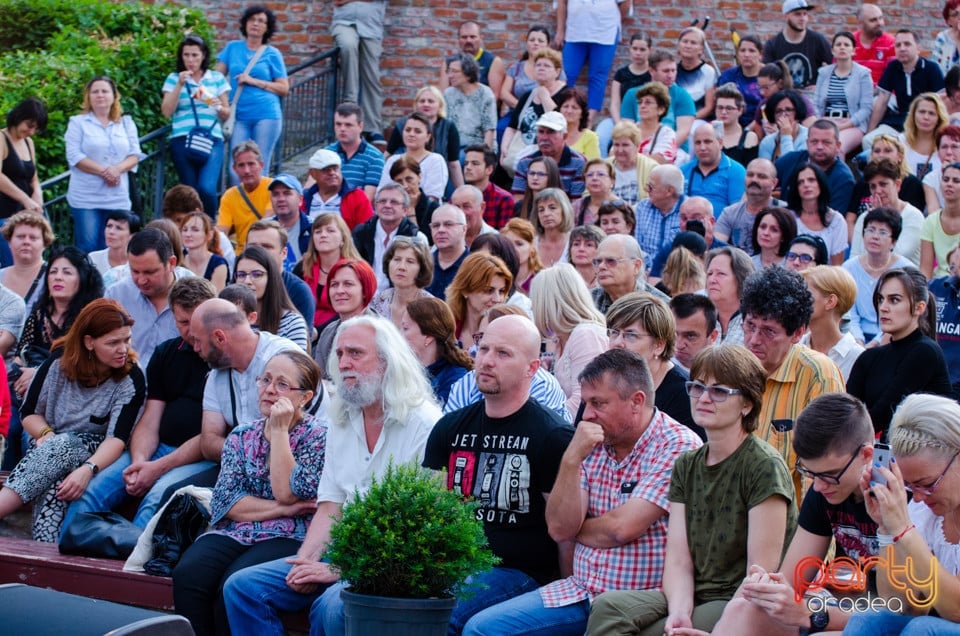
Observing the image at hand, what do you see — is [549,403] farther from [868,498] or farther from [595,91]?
[595,91]

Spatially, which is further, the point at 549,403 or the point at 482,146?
the point at 482,146

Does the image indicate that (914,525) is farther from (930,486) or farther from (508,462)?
(508,462)

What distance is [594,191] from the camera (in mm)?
10719

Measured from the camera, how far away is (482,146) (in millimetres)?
11703

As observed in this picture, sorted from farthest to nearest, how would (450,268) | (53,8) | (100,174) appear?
(53,8) < (100,174) < (450,268)

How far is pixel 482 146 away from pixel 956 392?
526cm

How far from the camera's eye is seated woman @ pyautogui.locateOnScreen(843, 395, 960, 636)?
425 centimetres

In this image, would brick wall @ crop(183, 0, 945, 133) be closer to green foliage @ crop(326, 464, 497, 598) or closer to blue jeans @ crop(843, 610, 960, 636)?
green foliage @ crop(326, 464, 497, 598)

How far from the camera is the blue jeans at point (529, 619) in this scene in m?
5.10

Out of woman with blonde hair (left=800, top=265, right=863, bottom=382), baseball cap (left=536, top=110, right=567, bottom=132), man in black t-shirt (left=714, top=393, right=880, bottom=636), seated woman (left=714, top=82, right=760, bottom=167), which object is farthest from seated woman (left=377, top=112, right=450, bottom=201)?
man in black t-shirt (left=714, top=393, right=880, bottom=636)

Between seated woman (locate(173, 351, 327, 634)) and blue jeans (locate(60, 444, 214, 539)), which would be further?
blue jeans (locate(60, 444, 214, 539))

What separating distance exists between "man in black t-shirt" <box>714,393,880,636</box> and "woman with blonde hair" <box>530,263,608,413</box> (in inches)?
91.4

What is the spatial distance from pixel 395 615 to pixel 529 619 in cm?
56

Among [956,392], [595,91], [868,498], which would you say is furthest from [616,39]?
[868,498]
